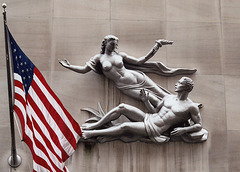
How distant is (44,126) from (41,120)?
0.14 metres

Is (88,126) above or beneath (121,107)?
beneath

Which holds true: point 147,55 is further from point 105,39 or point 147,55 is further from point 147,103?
point 147,103

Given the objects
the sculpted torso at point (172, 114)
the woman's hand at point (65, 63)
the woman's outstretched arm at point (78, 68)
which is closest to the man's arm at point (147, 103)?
the sculpted torso at point (172, 114)

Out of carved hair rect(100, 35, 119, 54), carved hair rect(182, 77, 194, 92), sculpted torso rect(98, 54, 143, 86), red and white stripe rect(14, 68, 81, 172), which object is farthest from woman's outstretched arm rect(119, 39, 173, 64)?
red and white stripe rect(14, 68, 81, 172)

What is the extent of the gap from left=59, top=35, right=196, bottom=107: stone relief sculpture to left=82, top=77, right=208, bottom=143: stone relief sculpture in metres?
0.38

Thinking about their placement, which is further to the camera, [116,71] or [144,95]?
[116,71]

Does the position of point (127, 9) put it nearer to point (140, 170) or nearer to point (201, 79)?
point (201, 79)

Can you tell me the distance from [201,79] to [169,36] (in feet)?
4.48

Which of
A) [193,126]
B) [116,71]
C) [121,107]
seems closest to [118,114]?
[121,107]

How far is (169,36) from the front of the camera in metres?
16.0

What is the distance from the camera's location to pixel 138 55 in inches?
619

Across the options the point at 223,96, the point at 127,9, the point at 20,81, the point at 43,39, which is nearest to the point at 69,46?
the point at 43,39

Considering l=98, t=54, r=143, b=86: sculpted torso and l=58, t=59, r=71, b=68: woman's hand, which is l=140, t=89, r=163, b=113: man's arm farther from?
l=58, t=59, r=71, b=68: woman's hand

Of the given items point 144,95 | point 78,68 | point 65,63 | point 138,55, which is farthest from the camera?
point 138,55
